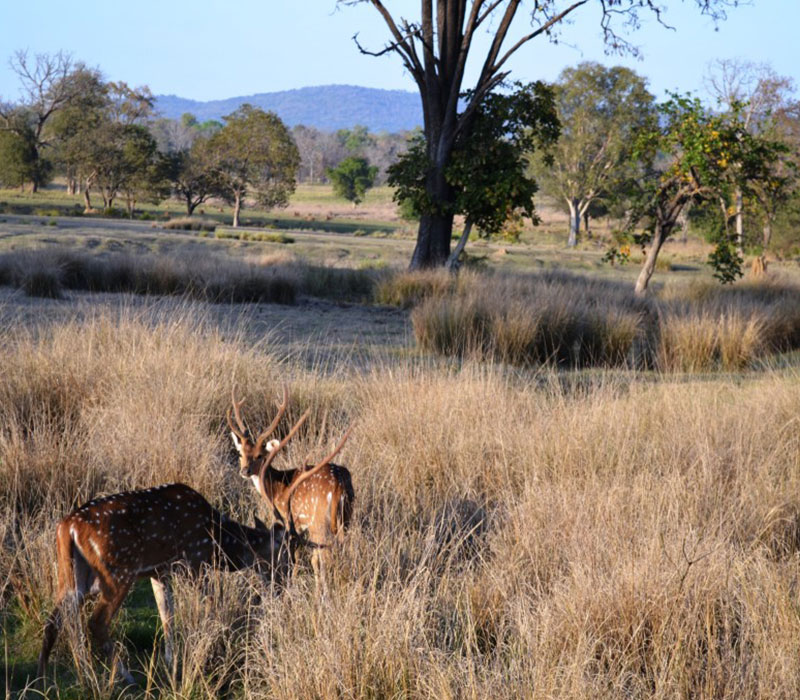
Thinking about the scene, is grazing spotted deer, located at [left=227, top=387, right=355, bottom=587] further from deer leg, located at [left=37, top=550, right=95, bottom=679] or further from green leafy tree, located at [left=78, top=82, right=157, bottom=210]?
green leafy tree, located at [left=78, top=82, right=157, bottom=210]

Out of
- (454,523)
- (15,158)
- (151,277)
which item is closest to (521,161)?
(151,277)

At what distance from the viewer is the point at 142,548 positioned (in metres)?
3.72

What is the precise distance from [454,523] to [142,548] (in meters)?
2.25

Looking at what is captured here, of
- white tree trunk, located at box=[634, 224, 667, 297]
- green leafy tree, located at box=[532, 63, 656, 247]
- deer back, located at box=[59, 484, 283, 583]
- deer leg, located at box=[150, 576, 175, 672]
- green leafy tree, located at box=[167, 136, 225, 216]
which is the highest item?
green leafy tree, located at box=[532, 63, 656, 247]

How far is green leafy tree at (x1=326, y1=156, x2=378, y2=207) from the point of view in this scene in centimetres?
8531

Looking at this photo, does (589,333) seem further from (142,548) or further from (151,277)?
(142,548)

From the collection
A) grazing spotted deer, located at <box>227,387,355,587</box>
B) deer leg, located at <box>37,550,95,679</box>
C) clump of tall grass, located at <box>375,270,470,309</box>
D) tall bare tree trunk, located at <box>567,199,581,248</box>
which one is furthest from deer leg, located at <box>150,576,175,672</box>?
tall bare tree trunk, located at <box>567,199,581,248</box>

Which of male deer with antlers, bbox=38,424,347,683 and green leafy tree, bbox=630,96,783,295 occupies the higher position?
green leafy tree, bbox=630,96,783,295

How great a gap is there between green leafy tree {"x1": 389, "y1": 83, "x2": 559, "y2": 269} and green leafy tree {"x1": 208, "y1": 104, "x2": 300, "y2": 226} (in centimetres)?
3370

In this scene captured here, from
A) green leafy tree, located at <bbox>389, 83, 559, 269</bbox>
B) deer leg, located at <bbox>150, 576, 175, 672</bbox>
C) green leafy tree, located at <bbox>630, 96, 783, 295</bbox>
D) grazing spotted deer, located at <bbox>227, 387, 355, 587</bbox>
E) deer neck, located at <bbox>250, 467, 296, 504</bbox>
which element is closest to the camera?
deer leg, located at <bbox>150, 576, 175, 672</bbox>

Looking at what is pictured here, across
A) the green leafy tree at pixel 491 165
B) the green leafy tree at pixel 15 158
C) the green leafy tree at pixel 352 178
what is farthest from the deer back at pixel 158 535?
the green leafy tree at pixel 352 178

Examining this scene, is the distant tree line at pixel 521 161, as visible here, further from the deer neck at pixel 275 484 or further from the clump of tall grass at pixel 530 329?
the deer neck at pixel 275 484

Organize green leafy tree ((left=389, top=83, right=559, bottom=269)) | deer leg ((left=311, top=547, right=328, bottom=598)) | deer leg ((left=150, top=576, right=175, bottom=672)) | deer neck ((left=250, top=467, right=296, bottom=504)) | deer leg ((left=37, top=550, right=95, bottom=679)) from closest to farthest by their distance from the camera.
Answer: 1. deer leg ((left=37, top=550, right=95, bottom=679))
2. deer leg ((left=150, top=576, right=175, bottom=672))
3. deer leg ((left=311, top=547, right=328, bottom=598))
4. deer neck ((left=250, top=467, right=296, bottom=504))
5. green leafy tree ((left=389, top=83, right=559, bottom=269))

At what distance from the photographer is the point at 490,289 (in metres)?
14.5
